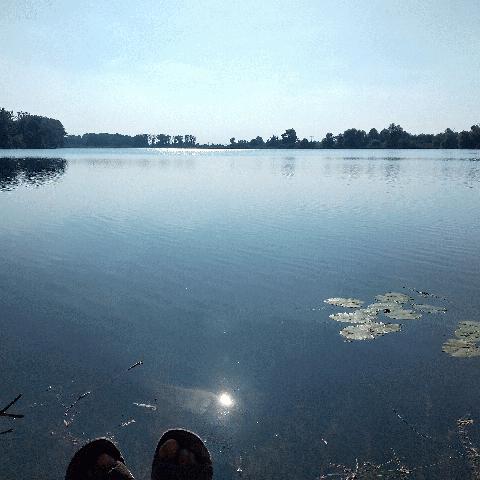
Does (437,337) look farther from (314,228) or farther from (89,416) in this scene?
(314,228)

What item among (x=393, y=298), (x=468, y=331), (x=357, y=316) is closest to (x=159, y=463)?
(x=357, y=316)

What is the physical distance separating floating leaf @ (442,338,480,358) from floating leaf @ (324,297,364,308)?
10.9ft

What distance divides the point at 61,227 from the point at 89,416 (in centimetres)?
2198

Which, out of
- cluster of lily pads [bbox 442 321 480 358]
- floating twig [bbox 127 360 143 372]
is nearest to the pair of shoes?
floating twig [bbox 127 360 143 372]

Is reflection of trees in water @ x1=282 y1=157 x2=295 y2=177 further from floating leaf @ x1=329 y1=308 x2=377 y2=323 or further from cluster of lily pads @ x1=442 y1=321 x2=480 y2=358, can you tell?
cluster of lily pads @ x1=442 y1=321 x2=480 y2=358

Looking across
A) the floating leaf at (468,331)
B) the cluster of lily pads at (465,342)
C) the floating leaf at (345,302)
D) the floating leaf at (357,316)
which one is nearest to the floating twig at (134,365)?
the floating leaf at (357,316)

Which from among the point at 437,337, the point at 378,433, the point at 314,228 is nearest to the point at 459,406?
the point at 378,433

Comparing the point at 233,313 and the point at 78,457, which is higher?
the point at 78,457

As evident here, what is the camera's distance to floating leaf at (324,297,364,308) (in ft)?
47.3

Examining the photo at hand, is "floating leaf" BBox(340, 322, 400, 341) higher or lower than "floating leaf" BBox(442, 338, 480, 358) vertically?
lower

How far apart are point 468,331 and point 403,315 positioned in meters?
1.97

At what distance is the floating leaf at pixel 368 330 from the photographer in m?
12.3

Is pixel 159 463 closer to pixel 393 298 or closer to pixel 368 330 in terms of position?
pixel 368 330

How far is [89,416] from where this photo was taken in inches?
344
